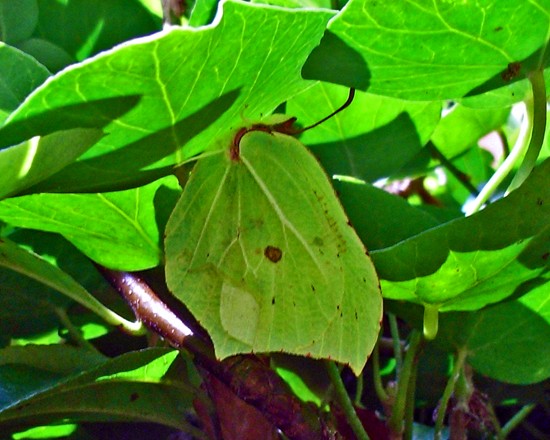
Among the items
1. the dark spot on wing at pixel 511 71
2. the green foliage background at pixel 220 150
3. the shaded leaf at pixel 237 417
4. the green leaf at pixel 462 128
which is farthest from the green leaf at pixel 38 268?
the green leaf at pixel 462 128

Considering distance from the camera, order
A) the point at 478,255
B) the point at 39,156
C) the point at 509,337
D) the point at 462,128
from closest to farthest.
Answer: the point at 39,156 < the point at 478,255 < the point at 509,337 < the point at 462,128

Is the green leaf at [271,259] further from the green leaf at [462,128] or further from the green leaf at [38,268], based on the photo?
the green leaf at [462,128]

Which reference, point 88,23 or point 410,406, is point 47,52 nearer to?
point 88,23

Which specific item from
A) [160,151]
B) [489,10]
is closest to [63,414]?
[160,151]

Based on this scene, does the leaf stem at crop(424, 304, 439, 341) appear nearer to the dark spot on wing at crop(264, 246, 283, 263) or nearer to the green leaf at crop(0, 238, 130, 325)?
the dark spot on wing at crop(264, 246, 283, 263)

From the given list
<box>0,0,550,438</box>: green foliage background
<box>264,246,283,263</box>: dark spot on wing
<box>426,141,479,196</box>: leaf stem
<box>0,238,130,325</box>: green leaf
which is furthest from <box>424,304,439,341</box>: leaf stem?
<box>426,141,479,196</box>: leaf stem

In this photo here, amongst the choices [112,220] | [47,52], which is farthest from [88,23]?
[112,220]
